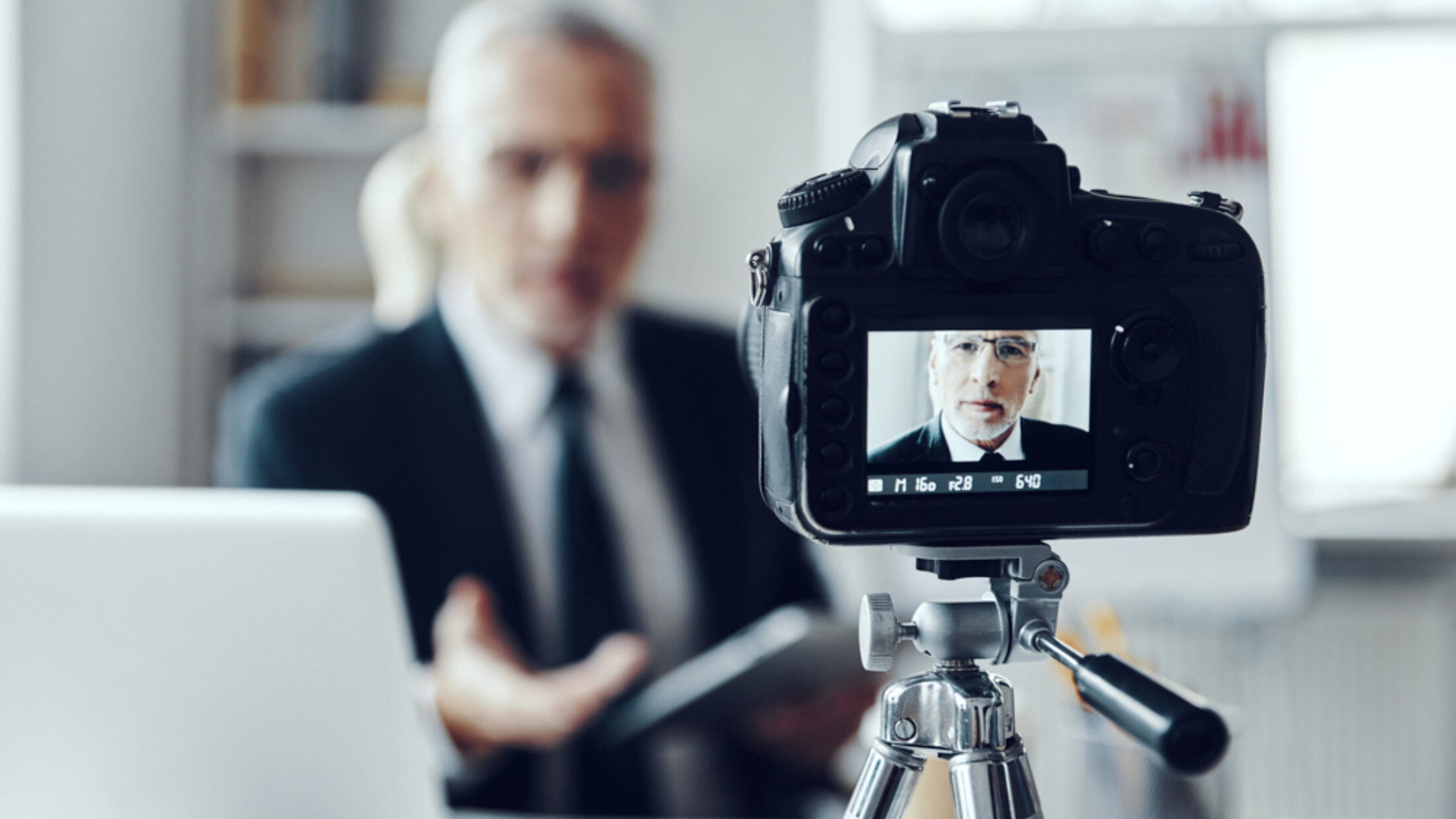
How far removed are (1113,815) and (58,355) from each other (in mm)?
1960

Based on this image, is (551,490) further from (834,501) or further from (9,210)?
(834,501)

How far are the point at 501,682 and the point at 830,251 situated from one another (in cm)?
148

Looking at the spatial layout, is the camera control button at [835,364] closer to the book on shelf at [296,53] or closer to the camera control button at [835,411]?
the camera control button at [835,411]

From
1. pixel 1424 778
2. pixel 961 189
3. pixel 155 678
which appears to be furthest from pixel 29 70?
pixel 1424 778

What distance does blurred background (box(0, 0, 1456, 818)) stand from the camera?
2098 mm

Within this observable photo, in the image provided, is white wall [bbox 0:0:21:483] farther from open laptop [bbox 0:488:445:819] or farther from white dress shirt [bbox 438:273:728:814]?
open laptop [bbox 0:488:445:819]

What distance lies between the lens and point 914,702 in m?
0.51

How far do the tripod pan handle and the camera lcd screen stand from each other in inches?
4.0

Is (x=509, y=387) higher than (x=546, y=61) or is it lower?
lower

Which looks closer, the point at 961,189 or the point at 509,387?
the point at 961,189

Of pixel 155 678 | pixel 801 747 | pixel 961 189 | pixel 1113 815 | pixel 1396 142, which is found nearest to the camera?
pixel 961 189

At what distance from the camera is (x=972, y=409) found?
48 cm

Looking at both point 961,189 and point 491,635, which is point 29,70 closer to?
point 491,635

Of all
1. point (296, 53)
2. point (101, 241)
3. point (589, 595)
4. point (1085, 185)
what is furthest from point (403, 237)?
point (1085, 185)
